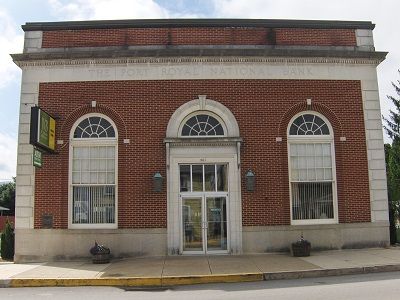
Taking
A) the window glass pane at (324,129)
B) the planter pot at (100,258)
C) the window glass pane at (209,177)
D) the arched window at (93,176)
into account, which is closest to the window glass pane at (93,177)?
the arched window at (93,176)

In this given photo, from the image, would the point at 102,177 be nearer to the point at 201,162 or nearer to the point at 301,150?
the point at 201,162

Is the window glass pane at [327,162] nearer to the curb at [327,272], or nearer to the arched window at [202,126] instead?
the arched window at [202,126]

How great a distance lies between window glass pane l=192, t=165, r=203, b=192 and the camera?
50.4 feet

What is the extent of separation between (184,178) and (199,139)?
1.40 meters

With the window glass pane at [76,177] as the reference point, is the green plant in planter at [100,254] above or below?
below

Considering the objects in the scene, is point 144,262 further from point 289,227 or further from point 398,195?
point 398,195

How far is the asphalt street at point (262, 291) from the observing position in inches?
352

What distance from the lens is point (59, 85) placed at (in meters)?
15.7

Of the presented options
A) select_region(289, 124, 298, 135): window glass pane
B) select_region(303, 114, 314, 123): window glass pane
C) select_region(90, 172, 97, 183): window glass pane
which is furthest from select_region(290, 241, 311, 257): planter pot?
select_region(90, 172, 97, 183): window glass pane

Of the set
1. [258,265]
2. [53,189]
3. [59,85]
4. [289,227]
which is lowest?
[258,265]

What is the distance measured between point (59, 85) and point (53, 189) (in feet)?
Answer: 11.6

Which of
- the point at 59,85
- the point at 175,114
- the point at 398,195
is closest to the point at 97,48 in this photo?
the point at 59,85

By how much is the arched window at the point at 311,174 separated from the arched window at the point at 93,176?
6024 mm

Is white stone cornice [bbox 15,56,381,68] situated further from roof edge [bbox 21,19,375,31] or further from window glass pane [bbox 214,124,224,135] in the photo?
window glass pane [bbox 214,124,224,135]
